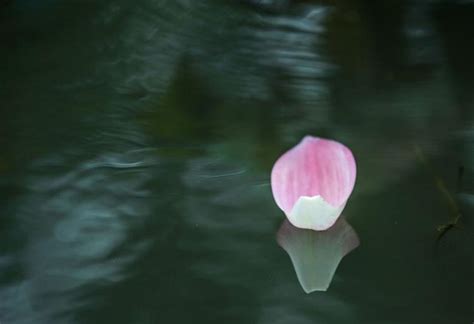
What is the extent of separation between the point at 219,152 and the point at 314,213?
4.9 inches

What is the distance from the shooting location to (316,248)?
0.55 m

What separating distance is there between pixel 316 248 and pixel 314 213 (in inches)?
1.3

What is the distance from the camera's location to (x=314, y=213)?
0.54m

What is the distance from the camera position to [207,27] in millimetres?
803

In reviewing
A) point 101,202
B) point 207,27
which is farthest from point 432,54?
point 101,202

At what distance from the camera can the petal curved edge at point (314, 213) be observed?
53 cm

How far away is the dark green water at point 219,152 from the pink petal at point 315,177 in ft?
0.09

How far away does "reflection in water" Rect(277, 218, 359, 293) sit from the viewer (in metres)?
0.53

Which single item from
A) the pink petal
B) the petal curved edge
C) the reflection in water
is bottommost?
the reflection in water

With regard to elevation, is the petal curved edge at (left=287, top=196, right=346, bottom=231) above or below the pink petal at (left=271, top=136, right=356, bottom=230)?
below

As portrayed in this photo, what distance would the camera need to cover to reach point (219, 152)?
63 cm

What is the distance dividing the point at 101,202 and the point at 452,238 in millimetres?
288

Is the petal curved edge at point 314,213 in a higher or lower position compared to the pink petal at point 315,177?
lower

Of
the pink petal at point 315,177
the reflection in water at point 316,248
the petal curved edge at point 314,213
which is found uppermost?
the pink petal at point 315,177
